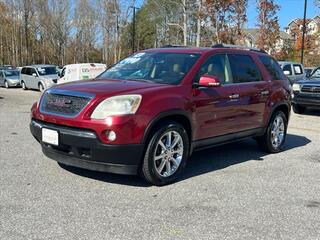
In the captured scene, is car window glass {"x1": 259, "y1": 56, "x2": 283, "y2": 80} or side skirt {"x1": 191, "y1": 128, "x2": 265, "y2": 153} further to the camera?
car window glass {"x1": 259, "y1": 56, "x2": 283, "y2": 80}

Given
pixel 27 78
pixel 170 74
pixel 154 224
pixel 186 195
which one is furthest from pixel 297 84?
pixel 27 78

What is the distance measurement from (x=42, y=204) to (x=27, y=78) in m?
24.2

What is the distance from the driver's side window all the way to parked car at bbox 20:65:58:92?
19866mm

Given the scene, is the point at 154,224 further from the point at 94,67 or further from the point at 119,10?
the point at 119,10

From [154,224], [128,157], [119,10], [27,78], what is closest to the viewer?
Result: [154,224]

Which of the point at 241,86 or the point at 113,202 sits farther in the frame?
the point at 241,86

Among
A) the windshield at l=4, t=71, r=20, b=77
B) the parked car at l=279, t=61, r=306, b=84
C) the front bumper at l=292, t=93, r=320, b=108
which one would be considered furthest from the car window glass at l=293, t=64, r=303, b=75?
the windshield at l=4, t=71, r=20, b=77

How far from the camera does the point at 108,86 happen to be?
5.31 meters

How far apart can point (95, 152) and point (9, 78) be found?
27.9 m

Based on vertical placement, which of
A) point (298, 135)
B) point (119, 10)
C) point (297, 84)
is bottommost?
point (298, 135)

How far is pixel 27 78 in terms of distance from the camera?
90.1 feet

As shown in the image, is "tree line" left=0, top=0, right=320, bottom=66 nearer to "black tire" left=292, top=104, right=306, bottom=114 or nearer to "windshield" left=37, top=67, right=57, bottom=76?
"windshield" left=37, top=67, right=57, bottom=76

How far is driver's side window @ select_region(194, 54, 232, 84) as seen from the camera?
597cm

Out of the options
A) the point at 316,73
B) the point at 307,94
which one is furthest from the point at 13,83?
the point at 307,94
